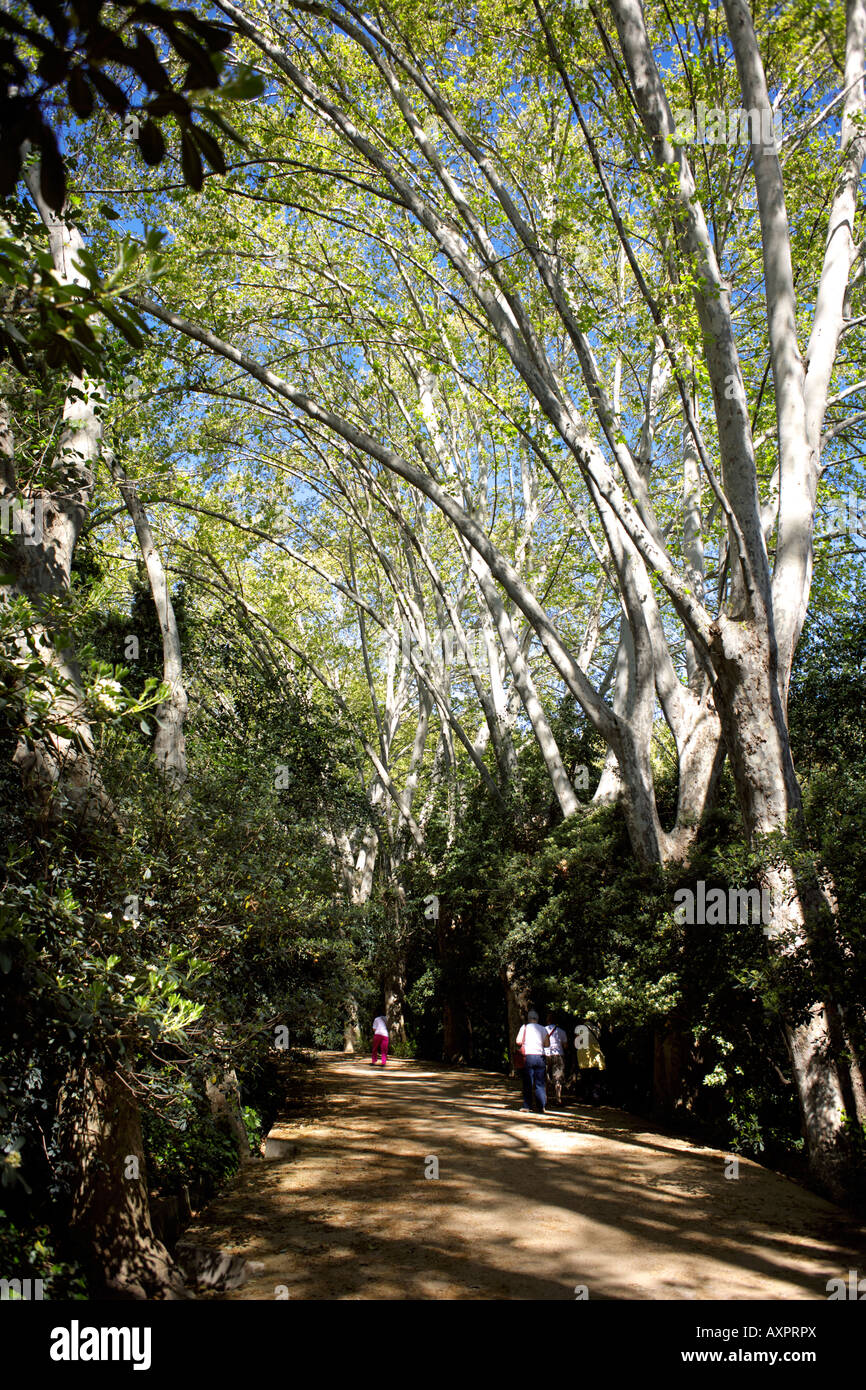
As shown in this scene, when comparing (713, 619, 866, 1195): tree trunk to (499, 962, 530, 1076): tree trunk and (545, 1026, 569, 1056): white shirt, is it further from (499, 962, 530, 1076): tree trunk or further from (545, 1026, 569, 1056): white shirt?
(499, 962, 530, 1076): tree trunk

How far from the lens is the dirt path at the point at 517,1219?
527 cm

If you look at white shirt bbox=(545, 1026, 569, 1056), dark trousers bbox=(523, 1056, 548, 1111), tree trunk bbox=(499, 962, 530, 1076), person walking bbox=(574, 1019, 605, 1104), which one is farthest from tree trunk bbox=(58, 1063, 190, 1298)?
tree trunk bbox=(499, 962, 530, 1076)

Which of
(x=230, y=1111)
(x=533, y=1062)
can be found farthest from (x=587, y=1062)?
(x=230, y=1111)

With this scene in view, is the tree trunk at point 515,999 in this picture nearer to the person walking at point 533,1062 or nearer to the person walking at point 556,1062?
the person walking at point 556,1062

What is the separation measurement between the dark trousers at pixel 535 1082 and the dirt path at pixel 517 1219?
81cm

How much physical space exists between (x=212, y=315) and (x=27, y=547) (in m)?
7.20

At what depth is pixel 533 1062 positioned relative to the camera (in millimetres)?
10852

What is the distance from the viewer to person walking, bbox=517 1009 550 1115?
10727 mm

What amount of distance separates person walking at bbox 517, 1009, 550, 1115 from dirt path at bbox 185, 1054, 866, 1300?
32.4 inches

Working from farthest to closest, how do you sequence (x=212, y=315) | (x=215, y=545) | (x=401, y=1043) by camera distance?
(x=401, y=1043), (x=215, y=545), (x=212, y=315)
